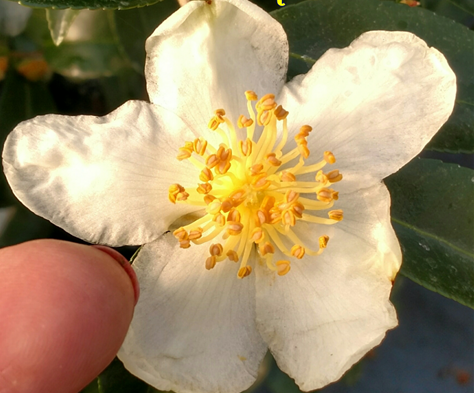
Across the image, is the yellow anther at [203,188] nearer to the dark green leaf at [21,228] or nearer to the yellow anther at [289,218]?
the yellow anther at [289,218]

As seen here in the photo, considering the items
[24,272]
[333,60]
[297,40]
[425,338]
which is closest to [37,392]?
[24,272]

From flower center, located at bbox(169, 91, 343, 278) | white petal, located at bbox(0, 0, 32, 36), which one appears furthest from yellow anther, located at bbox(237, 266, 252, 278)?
white petal, located at bbox(0, 0, 32, 36)

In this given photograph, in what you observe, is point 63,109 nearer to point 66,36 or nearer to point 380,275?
point 66,36

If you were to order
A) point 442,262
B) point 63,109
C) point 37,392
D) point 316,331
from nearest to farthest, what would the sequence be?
point 37,392 < point 316,331 < point 442,262 < point 63,109

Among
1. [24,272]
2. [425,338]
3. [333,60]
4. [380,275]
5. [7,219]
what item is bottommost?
[425,338]

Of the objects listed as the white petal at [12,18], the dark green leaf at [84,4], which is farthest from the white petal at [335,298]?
the white petal at [12,18]
